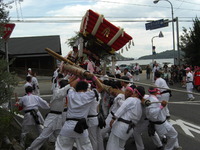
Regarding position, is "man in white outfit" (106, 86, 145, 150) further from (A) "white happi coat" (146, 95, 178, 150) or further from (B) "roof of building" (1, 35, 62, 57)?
(B) "roof of building" (1, 35, 62, 57)

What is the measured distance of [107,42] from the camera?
6.58 metres

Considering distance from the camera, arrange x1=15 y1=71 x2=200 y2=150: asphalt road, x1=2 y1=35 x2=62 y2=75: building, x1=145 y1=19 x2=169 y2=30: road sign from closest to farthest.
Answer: x1=15 y1=71 x2=200 y2=150: asphalt road, x1=145 y1=19 x2=169 y2=30: road sign, x1=2 y1=35 x2=62 y2=75: building

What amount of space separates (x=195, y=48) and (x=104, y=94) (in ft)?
53.0

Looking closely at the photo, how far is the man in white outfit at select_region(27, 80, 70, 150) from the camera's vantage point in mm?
5539

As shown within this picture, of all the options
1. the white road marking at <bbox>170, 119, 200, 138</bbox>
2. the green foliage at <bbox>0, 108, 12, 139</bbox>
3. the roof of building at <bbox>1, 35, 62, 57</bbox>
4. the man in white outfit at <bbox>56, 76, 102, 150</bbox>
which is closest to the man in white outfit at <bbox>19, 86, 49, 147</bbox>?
the green foliage at <bbox>0, 108, 12, 139</bbox>

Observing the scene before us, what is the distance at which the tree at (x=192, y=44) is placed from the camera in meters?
20.8

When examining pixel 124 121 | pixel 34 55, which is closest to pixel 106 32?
pixel 124 121

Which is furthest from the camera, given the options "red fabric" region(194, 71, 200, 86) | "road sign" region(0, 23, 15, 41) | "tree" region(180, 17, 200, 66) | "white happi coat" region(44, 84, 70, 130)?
"tree" region(180, 17, 200, 66)

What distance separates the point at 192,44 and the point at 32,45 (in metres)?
22.0

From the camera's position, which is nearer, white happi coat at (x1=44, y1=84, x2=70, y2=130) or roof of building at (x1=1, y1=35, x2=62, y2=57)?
white happi coat at (x1=44, y1=84, x2=70, y2=130)

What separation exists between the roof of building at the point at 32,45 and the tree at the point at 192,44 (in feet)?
53.3

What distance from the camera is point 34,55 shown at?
3186 cm

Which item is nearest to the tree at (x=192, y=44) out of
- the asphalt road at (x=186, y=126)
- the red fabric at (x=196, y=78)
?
the red fabric at (x=196, y=78)

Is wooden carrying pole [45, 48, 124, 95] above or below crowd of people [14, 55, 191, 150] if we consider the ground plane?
above
